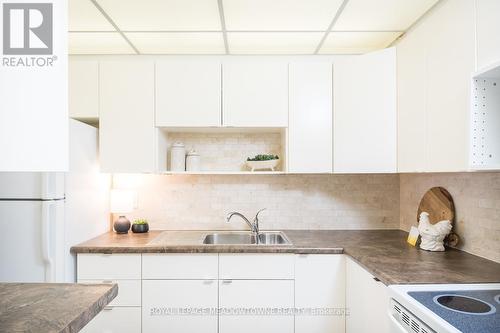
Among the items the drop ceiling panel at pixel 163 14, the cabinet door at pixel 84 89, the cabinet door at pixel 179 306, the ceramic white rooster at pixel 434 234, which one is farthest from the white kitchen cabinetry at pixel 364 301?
the cabinet door at pixel 84 89

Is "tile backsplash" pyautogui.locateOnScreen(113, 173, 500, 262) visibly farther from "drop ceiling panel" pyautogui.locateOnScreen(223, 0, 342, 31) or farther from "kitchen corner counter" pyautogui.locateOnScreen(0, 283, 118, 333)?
"kitchen corner counter" pyautogui.locateOnScreen(0, 283, 118, 333)

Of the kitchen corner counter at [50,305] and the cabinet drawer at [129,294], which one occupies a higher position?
the kitchen corner counter at [50,305]

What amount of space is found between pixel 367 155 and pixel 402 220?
0.82 metres

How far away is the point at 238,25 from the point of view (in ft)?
7.08

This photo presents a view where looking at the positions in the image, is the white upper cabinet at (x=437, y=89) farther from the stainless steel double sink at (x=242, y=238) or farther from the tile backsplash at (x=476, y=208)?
the stainless steel double sink at (x=242, y=238)

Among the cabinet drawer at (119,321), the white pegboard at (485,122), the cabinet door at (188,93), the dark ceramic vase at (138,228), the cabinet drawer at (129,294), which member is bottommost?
the cabinet drawer at (119,321)

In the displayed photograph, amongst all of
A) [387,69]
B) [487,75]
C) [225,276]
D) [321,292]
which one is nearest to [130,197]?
[225,276]

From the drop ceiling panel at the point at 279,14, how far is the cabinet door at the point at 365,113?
0.43 metres

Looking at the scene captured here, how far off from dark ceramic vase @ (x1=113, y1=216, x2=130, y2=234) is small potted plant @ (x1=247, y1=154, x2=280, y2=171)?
1.14 meters

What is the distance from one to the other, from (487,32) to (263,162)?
1592 millimetres

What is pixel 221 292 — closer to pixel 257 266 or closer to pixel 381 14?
pixel 257 266

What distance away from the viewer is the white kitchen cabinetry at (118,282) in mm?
2127

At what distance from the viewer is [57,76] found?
961 millimetres

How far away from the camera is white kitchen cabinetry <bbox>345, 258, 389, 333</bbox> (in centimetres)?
157
